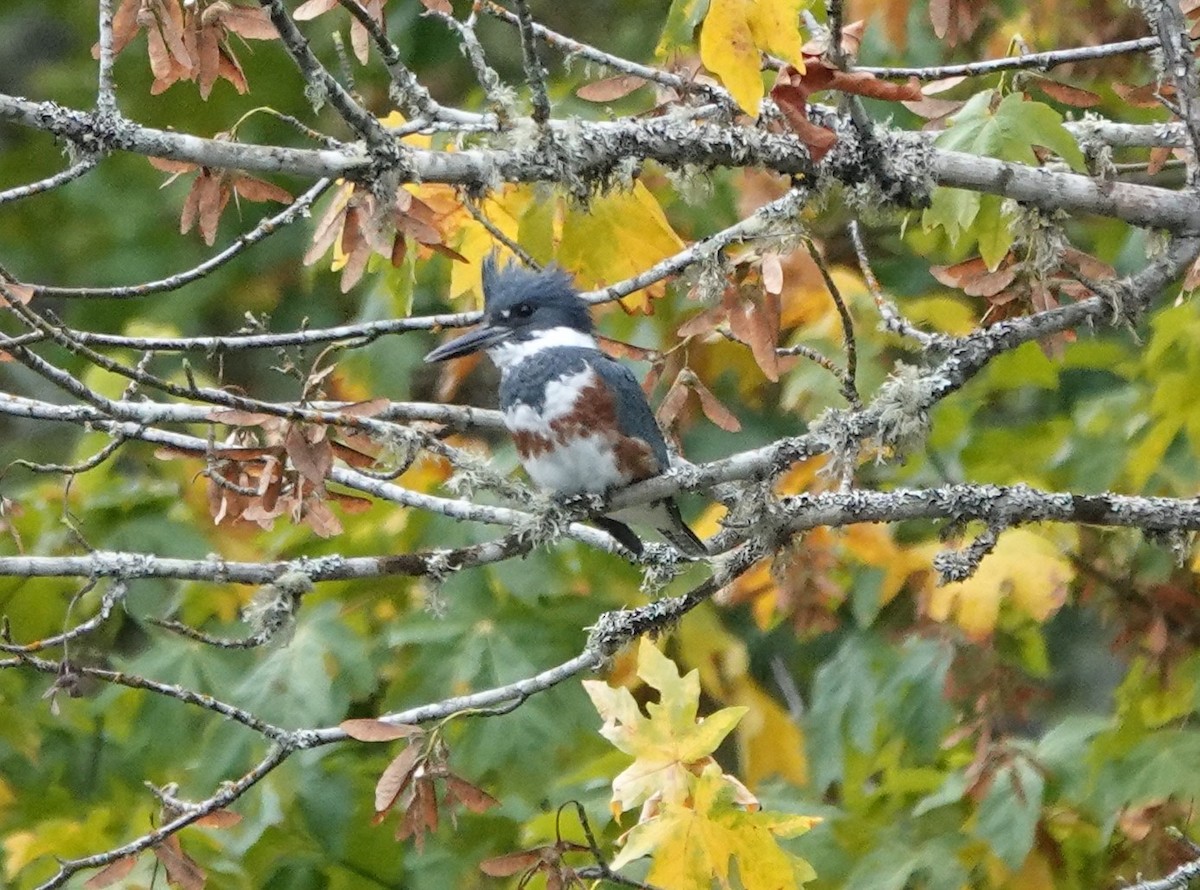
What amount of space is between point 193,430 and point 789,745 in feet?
6.73

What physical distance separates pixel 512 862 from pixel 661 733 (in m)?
0.32

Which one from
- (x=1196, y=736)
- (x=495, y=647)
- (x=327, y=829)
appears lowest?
(x=327, y=829)

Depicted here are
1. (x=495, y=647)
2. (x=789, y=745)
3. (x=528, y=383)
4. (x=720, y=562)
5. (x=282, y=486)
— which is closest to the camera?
(x=282, y=486)

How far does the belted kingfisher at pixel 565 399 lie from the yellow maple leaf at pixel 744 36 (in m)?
1.23

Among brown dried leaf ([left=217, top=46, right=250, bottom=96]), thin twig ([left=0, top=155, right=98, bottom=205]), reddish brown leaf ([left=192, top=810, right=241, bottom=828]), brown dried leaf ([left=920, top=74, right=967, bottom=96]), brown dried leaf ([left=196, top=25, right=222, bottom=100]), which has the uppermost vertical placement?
brown dried leaf ([left=196, top=25, right=222, bottom=100])

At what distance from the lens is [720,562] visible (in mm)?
2865

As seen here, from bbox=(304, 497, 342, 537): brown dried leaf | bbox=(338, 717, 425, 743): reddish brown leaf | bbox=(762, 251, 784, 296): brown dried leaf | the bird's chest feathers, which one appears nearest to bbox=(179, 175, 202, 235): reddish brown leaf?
bbox=(304, 497, 342, 537): brown dried leaf

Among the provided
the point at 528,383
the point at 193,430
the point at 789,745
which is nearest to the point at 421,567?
the point at 528,383

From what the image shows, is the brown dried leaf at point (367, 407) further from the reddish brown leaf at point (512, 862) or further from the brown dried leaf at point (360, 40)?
the reddish brown leaf at point (512, 862)

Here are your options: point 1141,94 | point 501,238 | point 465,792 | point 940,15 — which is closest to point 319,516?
point 465,792

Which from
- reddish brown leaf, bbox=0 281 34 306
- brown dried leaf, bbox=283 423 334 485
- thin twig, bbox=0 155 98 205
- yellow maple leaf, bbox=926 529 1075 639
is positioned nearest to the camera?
thin twig, bbox=0 155 98 205

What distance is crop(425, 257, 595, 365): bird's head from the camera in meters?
3.35

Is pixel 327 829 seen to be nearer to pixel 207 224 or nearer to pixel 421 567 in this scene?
pixel 421 567

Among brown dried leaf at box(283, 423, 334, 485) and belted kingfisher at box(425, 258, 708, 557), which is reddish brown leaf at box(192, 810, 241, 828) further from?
belted kingfisher at box(425, 258, 708, 557)
